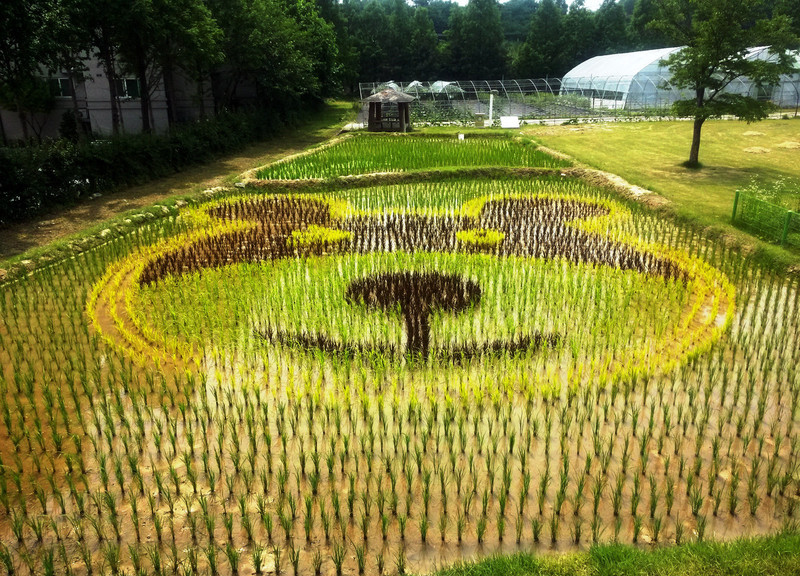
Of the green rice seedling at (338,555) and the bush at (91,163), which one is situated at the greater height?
the bush at (91,163)

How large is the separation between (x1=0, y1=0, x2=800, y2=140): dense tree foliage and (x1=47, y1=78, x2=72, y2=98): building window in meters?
0.38

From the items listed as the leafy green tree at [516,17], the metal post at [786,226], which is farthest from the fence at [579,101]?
the leafy green tree at [516,17]

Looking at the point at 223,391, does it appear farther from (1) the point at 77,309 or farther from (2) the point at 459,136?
(2) the point at 459,136

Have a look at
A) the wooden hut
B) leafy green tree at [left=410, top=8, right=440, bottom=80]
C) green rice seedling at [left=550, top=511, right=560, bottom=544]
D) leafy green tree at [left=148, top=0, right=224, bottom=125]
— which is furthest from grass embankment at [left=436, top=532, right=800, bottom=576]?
leafy green tree at [left=410, top=8, right=440, bottom=80]

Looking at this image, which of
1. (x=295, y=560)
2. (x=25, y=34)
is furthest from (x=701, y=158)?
(x=295, y=560)

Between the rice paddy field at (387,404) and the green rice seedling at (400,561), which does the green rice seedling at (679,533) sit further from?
the green rice seedling at (400,561)

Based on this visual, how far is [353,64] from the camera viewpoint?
45281mm

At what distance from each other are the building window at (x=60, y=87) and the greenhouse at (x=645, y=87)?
90.3 ft

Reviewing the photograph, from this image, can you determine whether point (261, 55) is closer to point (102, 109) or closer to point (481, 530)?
point (102, 109)

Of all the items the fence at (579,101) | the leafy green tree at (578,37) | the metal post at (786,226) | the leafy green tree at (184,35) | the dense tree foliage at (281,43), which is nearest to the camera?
the metal post at (786,226)

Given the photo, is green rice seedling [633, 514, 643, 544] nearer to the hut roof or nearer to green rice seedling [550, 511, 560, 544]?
green rice seedling [550, 511, 560, 544]

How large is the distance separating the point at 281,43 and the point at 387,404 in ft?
79.7

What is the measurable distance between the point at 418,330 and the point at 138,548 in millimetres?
3739

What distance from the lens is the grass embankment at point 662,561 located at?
137 inches
